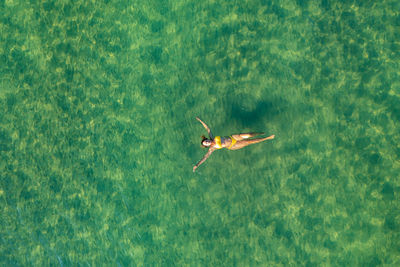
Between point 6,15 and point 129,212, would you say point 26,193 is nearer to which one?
point 129,212

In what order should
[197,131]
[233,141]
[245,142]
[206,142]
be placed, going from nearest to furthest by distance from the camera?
[206,142] < [233,141] < [245,142] < [197,131]

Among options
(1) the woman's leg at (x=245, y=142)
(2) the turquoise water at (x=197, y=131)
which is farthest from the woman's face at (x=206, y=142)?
(2) the turquoise water at (x=197, y=131)

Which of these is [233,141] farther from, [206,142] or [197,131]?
[197,131]

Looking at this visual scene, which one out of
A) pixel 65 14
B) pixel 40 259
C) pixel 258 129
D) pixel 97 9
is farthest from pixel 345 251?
pixel 65 14

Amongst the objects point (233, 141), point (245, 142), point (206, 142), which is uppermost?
point (206, 142)

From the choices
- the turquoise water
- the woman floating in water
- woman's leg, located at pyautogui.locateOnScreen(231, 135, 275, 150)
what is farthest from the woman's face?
the turquoise water

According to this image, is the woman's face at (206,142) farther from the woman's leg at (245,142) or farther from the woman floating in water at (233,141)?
the woman's leg at (245,142)

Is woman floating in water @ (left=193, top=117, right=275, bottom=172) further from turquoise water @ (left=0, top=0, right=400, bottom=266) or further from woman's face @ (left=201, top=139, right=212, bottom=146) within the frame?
turquoise water @ (left=0, top=0, right=400, bottom=266)

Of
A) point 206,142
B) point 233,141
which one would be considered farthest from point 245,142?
point 206,142
